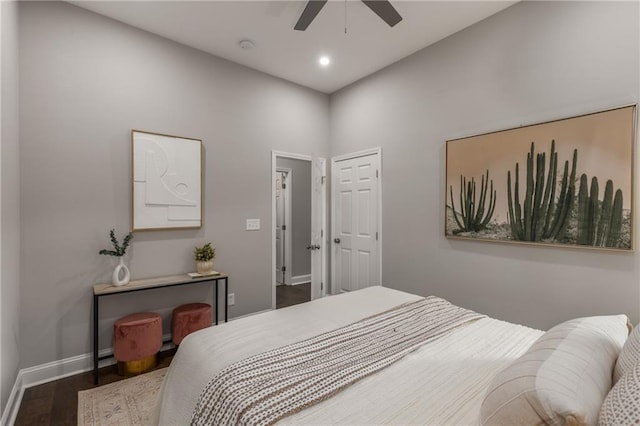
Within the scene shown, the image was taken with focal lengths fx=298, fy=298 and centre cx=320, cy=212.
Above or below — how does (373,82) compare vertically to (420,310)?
above

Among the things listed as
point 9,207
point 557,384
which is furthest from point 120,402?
point 557,384

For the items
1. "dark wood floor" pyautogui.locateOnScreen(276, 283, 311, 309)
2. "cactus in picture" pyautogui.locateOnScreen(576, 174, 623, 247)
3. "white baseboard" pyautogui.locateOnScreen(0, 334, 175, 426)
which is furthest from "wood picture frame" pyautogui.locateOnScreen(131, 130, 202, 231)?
"cactus in picture" pyautogui.locateOnScreen(576, 174, 623, 247)

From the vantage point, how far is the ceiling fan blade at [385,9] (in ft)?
6.68

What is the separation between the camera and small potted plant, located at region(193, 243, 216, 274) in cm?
304

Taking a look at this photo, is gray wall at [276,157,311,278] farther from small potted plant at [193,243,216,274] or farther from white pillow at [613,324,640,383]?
white pillow at [613,324,640,383]

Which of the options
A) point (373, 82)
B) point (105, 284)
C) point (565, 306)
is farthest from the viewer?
point (373, 82)

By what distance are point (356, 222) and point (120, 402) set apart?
2942 millimetres

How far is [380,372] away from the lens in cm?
127

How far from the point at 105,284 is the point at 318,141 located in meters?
2.98

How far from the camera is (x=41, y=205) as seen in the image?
7.79ft

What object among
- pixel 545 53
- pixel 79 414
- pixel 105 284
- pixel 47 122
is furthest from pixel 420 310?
pixel 47 122

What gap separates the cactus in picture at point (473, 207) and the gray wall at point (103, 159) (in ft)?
7.52

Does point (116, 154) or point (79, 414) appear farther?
point (116, 154)

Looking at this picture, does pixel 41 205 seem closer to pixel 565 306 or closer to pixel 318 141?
pixel 318 141
